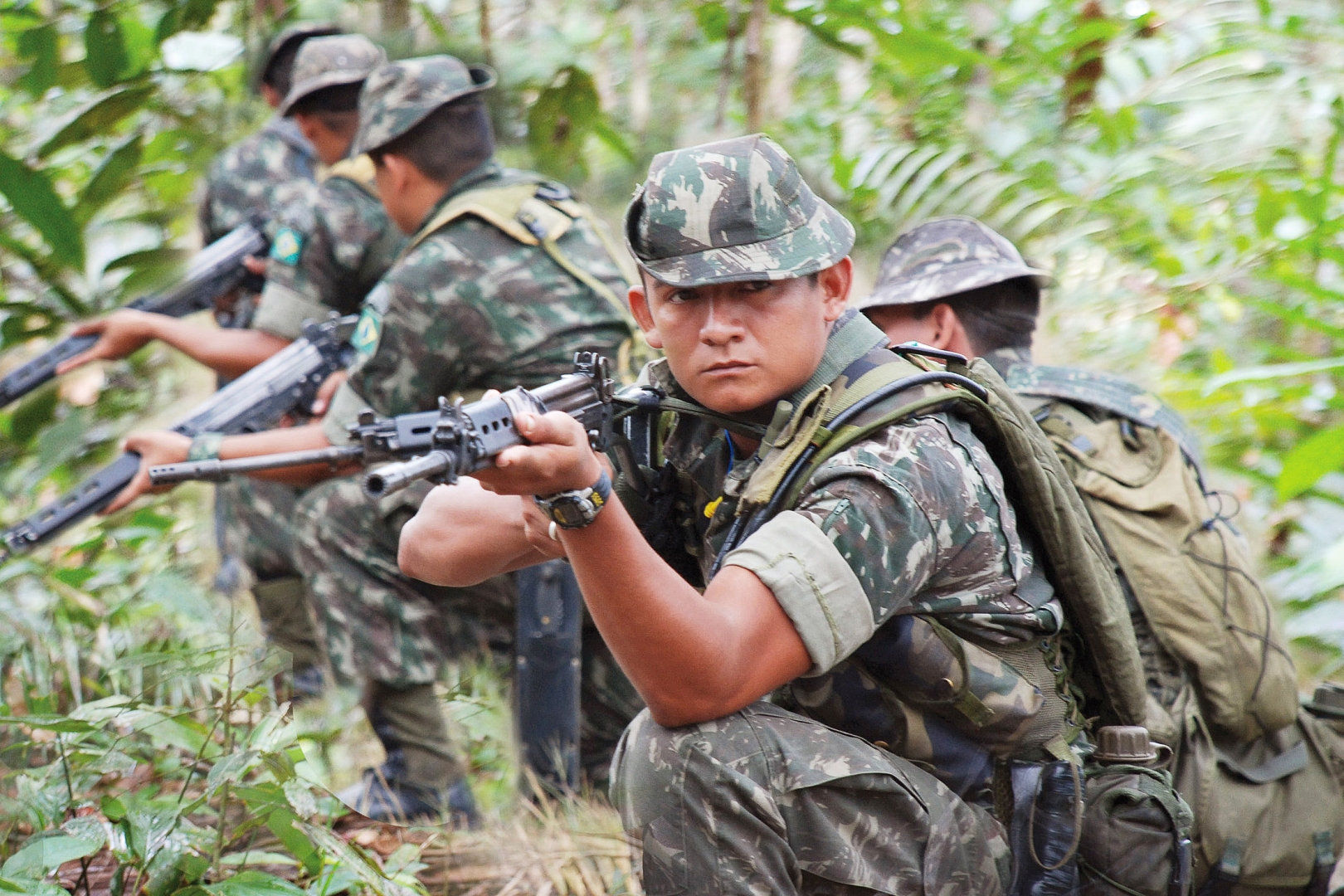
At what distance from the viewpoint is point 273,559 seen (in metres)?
4.65

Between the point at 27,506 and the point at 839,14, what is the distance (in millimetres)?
3715

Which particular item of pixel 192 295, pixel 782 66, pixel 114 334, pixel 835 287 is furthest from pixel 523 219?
pixel 782 66

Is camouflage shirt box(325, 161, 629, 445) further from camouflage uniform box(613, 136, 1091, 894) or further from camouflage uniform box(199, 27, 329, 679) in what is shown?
camouflage uniform box(613, 136, 1091, 894)

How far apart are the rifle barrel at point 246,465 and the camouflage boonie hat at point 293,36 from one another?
2.66 metres

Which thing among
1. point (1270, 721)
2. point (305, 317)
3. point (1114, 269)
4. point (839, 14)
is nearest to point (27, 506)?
point (305, 317)

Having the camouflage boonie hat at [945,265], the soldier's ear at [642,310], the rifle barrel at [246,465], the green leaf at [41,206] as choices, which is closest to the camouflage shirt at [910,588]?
the soldier's ear at [642,310]

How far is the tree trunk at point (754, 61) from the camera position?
4230 mm

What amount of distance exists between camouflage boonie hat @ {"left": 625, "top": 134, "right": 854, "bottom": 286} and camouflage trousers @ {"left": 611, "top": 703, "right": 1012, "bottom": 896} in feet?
2.42

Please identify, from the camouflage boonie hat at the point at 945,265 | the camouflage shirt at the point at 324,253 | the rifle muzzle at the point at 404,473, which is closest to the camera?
the rifle muzzle at the point at 404,473

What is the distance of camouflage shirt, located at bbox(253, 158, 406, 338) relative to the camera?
4.28 m

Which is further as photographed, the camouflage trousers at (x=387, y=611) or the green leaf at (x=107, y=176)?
the camouflage trousers at (x=387, y=611)

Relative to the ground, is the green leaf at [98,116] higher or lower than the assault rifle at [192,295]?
higher

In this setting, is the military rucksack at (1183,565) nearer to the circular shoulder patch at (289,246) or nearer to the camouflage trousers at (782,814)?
the camouflage trousers at (782,814)

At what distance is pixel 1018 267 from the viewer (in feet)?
10.1
